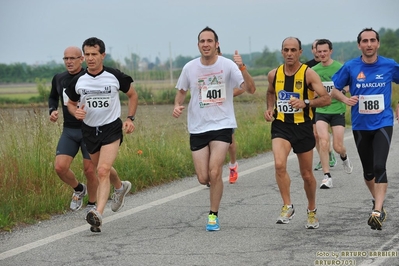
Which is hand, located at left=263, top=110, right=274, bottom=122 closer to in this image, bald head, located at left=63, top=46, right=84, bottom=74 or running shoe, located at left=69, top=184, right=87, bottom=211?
bald head, located at left=63, top=46, right=84, bottom=74

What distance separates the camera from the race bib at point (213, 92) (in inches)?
324

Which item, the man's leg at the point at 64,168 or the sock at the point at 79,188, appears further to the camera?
the sock at the point at 79,188

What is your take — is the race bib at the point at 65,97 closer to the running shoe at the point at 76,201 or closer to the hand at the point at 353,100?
the running shoe at the point at 76,201

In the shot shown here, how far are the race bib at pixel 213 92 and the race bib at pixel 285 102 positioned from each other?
625mm

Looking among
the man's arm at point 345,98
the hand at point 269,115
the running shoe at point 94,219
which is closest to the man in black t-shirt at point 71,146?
the running shoe at point 94,219

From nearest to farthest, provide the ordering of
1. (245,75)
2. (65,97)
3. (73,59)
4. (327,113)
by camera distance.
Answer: (245,75)
(73,59)
(65,97)
(327,113)

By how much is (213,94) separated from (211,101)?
0.08 metres

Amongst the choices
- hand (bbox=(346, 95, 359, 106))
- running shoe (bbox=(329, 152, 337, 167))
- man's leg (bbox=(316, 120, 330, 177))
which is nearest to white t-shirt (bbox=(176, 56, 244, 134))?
hand (bbox=(346, 95, 359, 106))

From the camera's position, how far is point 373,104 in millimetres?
7949

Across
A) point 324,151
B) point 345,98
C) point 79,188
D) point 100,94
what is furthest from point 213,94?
point 324,151

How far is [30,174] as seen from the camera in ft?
32.2

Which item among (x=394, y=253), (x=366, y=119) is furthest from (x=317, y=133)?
(x=394, y=253)

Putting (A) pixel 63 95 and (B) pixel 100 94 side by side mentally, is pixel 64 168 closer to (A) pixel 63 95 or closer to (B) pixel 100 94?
(A) pixel 63 95

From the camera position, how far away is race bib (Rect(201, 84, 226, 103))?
8.24m
